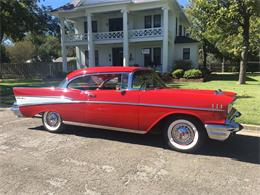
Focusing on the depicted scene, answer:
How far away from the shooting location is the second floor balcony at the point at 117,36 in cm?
2427

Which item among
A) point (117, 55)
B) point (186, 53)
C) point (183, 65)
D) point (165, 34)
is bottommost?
point (183, 65)

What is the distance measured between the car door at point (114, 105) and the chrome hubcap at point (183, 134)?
817 millimetres

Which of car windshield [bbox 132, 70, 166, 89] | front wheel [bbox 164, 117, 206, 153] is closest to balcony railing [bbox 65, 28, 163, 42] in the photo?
car windshield [bbox 132, 70, 166, 89]

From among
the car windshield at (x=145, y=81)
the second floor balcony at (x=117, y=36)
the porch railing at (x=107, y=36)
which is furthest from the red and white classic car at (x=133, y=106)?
the porch railing at (x=107, y=36)

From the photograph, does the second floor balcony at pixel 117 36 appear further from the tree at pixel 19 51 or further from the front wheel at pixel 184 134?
the tree at pixel 19 51

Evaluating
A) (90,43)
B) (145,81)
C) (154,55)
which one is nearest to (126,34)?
(90,43)

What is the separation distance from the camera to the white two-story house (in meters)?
24.1

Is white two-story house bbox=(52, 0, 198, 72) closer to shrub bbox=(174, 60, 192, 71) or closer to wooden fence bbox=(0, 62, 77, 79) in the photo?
shrub bbox=(174, 60, 192, 71)

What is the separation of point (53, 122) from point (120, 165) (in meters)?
2.84

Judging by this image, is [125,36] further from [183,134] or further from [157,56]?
[183,134]

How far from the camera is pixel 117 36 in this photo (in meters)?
26.3

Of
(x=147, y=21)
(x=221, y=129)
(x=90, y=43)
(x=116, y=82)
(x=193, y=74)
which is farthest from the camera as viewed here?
(x=147, y=21)

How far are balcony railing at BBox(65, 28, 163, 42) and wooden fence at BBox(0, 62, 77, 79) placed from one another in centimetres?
426

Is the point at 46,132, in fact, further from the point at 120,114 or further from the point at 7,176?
the point at 7,176
